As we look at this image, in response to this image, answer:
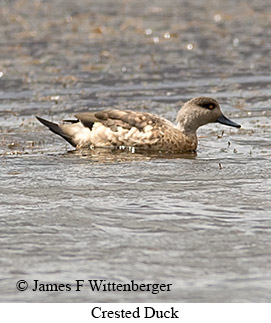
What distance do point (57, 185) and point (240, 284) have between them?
322 centimetres

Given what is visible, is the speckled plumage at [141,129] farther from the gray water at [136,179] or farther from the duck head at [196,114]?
the gray water at [136,179]

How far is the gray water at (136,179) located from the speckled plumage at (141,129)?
0.72 ft

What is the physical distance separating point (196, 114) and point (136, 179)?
2080 mm

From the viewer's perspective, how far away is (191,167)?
32.1 ft

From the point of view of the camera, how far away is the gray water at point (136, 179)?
21.0 ft

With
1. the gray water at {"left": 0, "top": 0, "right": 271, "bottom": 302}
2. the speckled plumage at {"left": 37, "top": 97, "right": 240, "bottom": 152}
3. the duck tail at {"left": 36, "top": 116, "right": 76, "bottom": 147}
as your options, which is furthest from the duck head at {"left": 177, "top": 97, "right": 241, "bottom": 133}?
the duck tail at {"left": 36, "top": 116, "right": 76, "bottom": 147}

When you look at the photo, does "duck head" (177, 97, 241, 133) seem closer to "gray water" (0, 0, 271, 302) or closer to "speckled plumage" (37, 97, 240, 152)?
"speckled plumage" (37, 97, 240, 152)

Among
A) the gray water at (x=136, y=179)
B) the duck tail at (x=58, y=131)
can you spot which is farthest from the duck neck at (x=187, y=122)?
the duck tail at (x=58, y=131)

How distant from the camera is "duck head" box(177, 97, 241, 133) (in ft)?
35.8

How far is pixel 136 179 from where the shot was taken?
9.17 meters

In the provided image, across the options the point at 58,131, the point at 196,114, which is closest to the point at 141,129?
the point at 196,114

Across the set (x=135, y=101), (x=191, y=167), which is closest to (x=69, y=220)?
(x=191, y=167)

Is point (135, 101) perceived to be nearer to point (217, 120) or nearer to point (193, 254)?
point (217, 120)

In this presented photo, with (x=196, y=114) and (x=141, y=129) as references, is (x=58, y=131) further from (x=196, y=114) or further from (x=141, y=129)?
(x=196, y=114)
